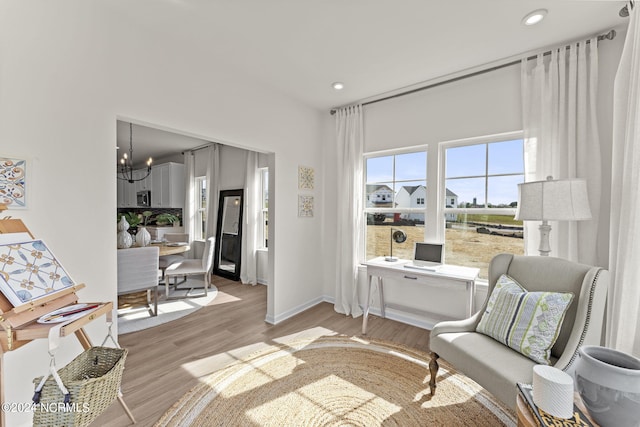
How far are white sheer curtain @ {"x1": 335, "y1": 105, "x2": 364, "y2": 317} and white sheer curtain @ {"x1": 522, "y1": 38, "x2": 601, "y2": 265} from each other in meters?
1.68

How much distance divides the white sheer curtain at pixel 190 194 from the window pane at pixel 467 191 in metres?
4.99

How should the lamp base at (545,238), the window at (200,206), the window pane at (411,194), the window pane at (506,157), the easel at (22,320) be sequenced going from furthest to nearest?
the window at (200,206) → the window pane at (411,194) → the window pane at (506,157) → the lamp base at (545,238) → the easel at (22,320)

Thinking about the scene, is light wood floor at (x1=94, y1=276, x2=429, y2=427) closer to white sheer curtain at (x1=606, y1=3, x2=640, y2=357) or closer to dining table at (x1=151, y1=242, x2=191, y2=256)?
dining table at (x1=151, y1=242, x2=191, y2=256)

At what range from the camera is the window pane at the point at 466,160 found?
2677 mm

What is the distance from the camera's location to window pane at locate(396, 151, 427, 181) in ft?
9.86

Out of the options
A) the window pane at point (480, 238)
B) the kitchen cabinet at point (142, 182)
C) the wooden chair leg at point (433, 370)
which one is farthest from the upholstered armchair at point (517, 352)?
the kitchen cabinet at point (142, 182)

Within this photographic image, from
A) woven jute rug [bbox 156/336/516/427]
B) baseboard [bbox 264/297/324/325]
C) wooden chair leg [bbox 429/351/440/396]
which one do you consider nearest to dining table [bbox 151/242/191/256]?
baseboard [bbox 264/297/324/325]

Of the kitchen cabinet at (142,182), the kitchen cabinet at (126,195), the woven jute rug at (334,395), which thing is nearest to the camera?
the woven jute rug at (334,395)

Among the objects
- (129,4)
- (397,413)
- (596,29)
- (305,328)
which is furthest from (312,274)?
(596,29)

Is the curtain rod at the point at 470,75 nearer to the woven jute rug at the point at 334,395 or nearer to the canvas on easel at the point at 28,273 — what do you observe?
the woven jute rug at the point at 334,395

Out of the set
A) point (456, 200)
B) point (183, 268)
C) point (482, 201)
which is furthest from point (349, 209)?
point (183, 268)

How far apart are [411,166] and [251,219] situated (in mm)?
2798

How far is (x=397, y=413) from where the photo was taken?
1.67m

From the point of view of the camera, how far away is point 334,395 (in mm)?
1835
